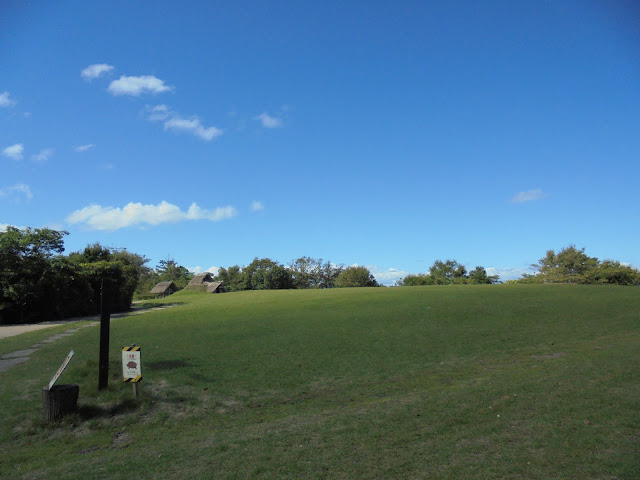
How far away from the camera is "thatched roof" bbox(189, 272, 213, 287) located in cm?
8982

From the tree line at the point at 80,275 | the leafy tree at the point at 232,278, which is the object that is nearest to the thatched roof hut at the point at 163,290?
the leafy tree at the point at 232,278

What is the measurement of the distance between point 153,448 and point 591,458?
284 inches

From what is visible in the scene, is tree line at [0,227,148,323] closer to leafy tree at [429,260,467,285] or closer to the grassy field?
the grassy field

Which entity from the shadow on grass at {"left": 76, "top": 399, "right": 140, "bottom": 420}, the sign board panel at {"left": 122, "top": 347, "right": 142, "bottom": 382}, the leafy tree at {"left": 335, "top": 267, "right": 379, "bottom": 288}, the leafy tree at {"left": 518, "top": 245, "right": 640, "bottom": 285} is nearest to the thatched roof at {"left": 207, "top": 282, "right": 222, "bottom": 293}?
the leafy tree at {"left": 335, "top": 267, "right": 379, "bottom": 288}

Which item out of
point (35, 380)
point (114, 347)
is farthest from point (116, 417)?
point (114, 347)

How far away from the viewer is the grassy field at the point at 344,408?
6164mm

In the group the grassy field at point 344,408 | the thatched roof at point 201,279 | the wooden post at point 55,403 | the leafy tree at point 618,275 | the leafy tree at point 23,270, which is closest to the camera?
the grassy field at point 344,408

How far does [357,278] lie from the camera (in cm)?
9575

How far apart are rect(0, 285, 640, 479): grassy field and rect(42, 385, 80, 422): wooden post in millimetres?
223

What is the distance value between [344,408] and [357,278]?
8698 centimetres

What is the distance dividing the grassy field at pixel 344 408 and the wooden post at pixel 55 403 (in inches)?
8.8

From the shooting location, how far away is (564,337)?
60.0ft

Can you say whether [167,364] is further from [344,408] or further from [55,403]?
[344,408]

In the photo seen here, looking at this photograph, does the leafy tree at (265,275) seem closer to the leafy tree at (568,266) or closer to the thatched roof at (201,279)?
the thatched roof at (201,279)
